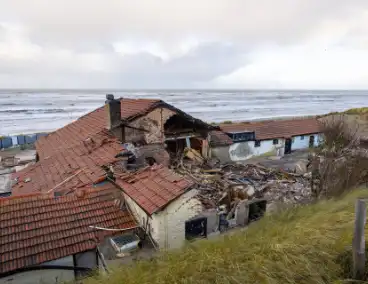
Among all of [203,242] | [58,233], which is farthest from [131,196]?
[203,242]

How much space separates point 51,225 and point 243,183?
1134 centimetres

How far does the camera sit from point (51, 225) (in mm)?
7961

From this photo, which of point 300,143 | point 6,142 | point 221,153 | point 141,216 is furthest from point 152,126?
point 6,142

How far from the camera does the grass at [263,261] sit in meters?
3.80

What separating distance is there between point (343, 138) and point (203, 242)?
41.8 feet

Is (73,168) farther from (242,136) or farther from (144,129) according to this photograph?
(242,136)

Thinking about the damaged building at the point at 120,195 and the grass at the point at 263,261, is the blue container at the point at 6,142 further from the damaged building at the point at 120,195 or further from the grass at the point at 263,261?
the grass at the point at 263,261

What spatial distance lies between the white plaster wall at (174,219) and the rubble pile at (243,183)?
3.60m

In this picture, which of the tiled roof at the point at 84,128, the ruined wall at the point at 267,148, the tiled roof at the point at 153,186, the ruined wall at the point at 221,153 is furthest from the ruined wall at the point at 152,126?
the ruined wall at the point at 267,148

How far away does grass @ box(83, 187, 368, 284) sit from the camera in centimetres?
380

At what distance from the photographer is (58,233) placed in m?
7.83

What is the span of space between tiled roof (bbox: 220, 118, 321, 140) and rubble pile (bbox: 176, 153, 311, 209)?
6.43 meters

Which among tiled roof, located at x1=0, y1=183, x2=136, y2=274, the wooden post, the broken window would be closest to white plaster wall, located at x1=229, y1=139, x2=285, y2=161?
the broken window

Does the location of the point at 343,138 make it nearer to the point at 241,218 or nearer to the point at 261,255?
the point at 241,218
